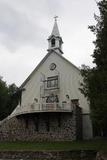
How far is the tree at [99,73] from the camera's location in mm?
20172

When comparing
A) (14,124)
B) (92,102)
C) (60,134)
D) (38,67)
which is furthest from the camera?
(38,67)

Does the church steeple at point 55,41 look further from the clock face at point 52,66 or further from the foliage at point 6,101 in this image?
the foliage at point 6,101

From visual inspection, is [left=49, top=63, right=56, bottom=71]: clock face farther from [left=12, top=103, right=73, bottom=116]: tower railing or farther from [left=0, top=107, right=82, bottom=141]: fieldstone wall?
[left=0, top=107, right=82, bottom=141]: fieldstone wall

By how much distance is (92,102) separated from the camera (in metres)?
21.2

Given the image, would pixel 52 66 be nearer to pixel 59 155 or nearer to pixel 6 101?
pixel 6 101

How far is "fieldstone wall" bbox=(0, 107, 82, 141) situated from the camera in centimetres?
3083

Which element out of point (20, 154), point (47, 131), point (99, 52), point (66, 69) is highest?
point (66, 69)

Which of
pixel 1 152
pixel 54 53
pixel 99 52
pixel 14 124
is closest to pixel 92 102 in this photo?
pixel 99 52

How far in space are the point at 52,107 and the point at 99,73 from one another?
1213 centimetres

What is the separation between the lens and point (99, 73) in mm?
20547

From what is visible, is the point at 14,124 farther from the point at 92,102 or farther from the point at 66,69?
the point at 92,102

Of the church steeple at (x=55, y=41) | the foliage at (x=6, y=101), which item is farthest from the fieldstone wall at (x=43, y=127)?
the foliage at (x=6, y=101)

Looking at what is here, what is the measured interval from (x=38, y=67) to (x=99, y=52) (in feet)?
60.6

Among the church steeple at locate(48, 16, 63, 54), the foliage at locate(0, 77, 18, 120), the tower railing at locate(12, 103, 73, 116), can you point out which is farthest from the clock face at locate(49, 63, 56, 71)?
the foliage at locate(0, 77, 18, 120)
